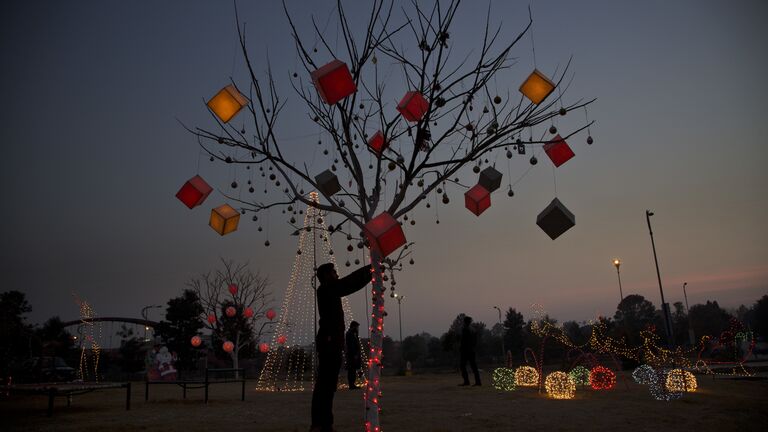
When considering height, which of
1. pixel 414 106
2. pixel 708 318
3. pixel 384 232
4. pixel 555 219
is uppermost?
pixel 414 106

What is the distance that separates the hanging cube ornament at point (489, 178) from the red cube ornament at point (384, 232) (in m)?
1.93

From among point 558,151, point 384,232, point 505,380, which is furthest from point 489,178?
point 505,380

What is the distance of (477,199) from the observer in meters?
5.75

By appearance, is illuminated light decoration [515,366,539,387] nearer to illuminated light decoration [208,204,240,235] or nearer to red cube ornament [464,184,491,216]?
red cube ornament [464,184,491,216]

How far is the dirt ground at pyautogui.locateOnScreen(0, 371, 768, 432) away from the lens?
6.23 meters

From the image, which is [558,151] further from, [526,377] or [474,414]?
[526,377]

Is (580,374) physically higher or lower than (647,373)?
lower

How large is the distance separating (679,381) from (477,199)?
6884mm

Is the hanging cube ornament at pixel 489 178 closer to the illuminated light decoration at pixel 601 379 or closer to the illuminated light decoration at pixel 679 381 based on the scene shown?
the illuminated light decoration at pixel 679 381

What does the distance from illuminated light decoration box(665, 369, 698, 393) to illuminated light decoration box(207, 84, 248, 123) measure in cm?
923

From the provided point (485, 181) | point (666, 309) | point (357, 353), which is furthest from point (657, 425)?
point (666, 309)

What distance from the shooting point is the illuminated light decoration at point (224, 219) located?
5816 mm

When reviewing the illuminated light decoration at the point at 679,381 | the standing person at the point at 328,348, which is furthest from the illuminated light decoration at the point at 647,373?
the standing person at the point at 328,348

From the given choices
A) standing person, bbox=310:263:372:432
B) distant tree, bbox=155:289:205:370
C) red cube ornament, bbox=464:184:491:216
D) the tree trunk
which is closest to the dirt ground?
standing person, bbox=310:263:372:432
